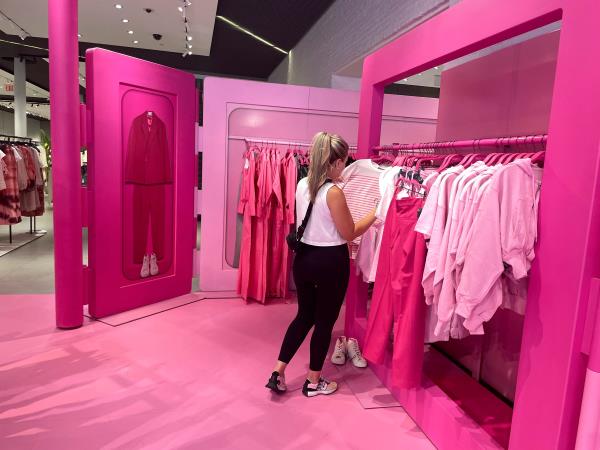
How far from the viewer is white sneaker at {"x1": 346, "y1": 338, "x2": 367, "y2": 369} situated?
313 cm

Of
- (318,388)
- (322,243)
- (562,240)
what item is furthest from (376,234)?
(562,240)

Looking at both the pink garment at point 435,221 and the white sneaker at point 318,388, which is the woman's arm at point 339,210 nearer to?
the pink garment at point 435,221

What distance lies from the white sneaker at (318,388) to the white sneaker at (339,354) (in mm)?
405

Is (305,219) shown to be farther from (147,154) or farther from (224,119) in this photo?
(224,119)

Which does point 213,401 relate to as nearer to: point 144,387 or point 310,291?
point 144,387

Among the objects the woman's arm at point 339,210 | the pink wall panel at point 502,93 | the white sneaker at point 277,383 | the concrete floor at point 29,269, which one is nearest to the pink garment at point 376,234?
the woman's arm at point 339,210

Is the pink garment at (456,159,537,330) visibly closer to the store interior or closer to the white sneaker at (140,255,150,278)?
the store interior

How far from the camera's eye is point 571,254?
155cm

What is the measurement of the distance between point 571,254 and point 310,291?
4.53 ft

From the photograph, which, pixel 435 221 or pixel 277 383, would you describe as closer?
pixel 435 221

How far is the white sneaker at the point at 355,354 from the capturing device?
3128 millimetres

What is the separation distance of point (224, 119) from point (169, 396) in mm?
2794

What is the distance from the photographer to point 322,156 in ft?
7.79

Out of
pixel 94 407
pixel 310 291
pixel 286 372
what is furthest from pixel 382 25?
pixel 94 407
